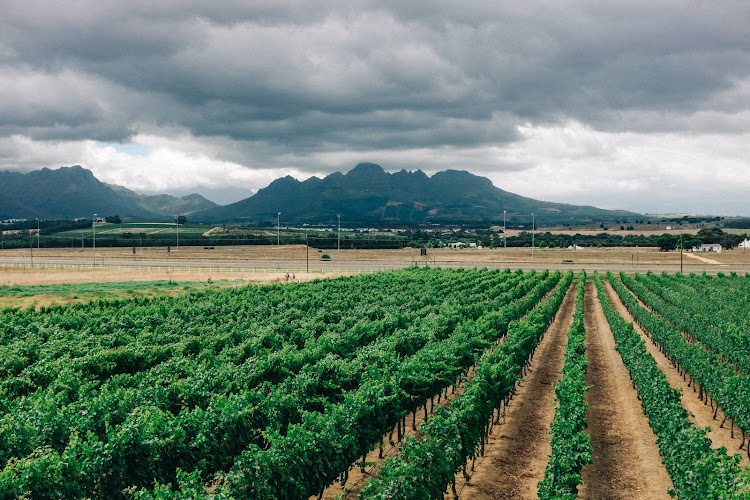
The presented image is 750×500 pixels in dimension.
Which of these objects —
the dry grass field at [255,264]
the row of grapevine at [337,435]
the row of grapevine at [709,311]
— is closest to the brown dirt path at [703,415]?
the row of grapevine at [709,311]

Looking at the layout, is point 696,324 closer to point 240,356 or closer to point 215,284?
point 240,356

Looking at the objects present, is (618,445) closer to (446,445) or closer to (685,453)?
(685,453)

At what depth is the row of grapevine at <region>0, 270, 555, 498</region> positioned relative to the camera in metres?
12.8

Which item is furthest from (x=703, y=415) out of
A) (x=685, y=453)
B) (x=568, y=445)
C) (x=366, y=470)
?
(x=366, y=470)

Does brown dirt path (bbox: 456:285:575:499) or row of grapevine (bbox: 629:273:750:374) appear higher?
row of grapevine (bbox: 629:273:750:374)

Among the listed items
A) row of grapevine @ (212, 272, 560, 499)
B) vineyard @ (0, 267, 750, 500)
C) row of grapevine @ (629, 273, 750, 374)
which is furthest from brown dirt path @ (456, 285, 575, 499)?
row of grapevine @ (629, 273, 750, 374)

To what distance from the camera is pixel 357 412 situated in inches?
631

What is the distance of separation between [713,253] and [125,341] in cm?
13045

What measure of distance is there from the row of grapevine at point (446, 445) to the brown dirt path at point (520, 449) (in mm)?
551

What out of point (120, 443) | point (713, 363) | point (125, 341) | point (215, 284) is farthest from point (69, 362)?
point (215, 284)

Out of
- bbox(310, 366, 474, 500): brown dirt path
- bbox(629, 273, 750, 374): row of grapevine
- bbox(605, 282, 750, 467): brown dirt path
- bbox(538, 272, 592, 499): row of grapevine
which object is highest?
bbox(538, 272, 592, 499): row of grapevine

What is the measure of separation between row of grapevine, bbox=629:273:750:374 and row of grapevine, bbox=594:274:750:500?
1102 cm

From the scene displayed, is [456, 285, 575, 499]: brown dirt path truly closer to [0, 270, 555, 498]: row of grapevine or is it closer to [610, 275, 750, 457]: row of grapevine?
[0, 270, 555, 498]: row of grapevine

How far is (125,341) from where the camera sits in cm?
2809
